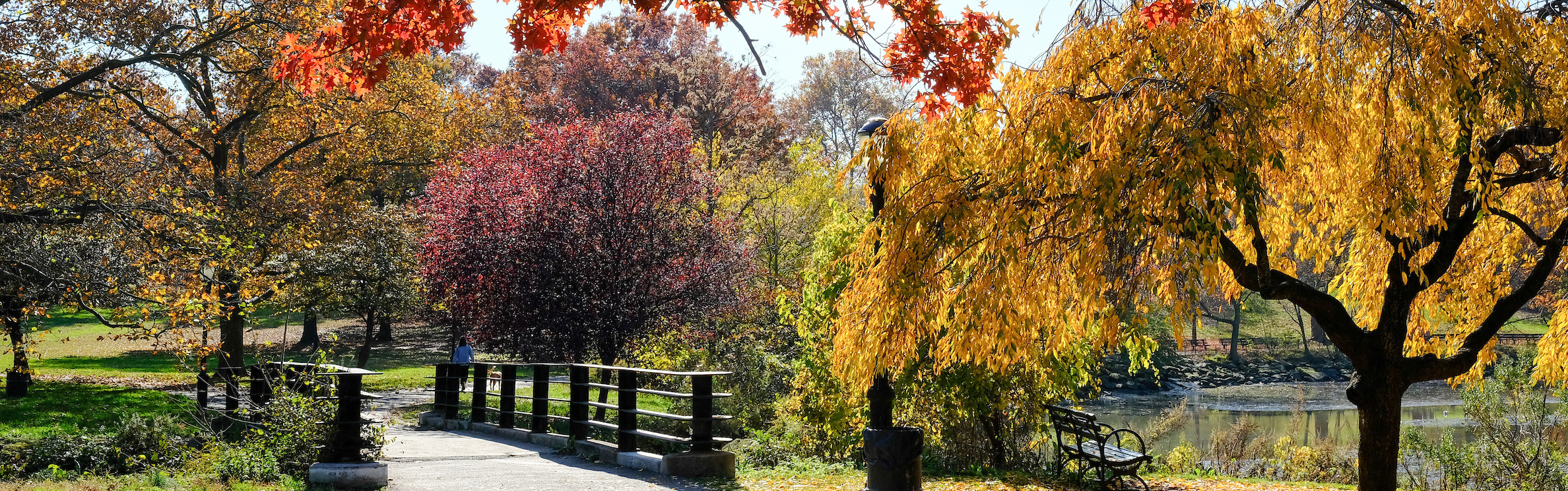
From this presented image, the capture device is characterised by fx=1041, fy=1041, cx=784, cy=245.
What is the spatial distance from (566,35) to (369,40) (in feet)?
3.66

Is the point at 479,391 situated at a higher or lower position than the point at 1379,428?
lower

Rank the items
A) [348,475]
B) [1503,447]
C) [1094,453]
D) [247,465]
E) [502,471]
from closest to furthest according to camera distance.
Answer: [348,475], [247,465], [502,471], [1094,453], [1503,447]

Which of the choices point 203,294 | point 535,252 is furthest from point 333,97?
point 203,294

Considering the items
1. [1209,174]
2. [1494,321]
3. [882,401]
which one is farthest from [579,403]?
[1494,321]

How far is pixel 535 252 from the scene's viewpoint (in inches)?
625

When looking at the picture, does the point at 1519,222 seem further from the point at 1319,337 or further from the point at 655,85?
the point at 1319,337

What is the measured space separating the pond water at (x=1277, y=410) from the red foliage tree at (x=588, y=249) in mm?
8008

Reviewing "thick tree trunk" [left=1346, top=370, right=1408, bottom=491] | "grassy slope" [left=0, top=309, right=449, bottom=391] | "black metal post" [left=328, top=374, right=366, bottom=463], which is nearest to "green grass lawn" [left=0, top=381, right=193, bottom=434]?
"grassy slope" [left=0, top=309, right=449, bottom=391]

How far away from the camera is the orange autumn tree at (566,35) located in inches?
229

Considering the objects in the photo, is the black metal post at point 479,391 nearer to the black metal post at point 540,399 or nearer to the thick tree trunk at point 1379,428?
the black metal post at point 540,399

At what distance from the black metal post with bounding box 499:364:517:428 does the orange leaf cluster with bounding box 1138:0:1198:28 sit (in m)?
8.64

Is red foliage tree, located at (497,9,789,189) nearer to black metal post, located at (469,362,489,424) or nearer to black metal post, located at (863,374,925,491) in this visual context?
black metal post, located at (469,362,489,424)

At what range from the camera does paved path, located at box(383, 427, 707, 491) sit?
8.52 m

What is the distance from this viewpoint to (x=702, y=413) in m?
9.19
